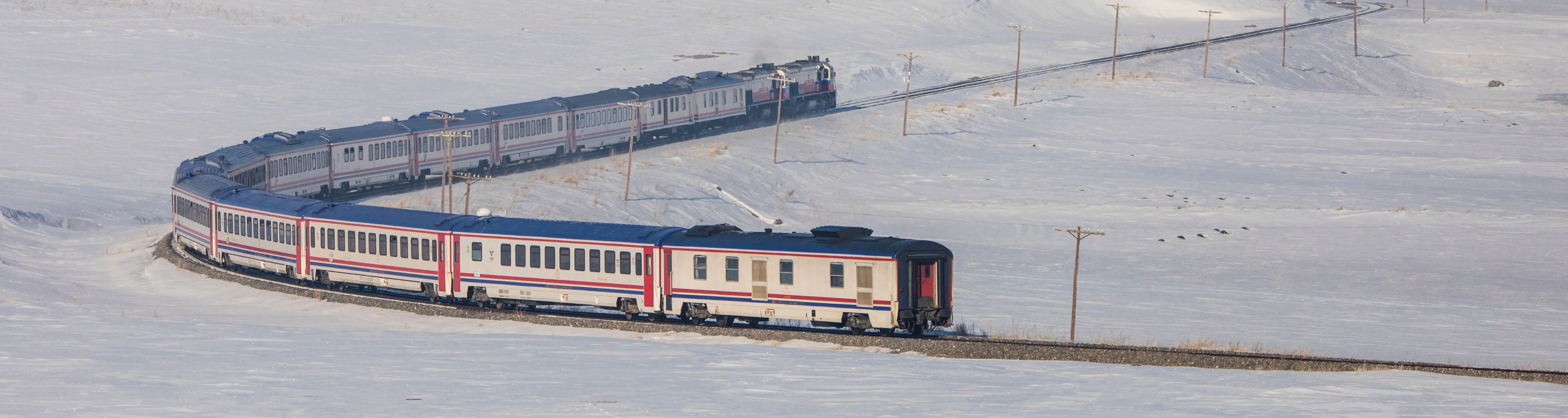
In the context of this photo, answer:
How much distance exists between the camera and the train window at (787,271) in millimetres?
32781

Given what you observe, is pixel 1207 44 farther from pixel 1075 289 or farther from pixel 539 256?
pixel 539 256

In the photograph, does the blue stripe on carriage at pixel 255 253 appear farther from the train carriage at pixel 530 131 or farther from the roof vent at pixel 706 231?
the train carriage at pixel 530 131

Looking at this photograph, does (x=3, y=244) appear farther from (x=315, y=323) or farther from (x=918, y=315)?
(x=918, y=315)

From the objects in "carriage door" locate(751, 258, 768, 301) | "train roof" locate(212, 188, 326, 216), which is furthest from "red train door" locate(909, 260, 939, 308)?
"train roof" locate(212, 188, 326, 216)

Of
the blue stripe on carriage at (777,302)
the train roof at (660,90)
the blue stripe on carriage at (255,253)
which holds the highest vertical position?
the train roof at (660,90)

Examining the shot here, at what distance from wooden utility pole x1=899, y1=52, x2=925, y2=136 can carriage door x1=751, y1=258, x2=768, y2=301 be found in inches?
1486

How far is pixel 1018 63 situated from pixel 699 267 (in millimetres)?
59776

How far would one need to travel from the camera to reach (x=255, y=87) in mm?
86500

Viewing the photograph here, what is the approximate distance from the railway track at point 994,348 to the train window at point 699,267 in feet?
3.39

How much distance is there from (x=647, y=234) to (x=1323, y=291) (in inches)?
994

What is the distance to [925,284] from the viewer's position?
1273 inches

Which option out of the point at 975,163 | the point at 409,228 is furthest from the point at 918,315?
the point at 975,163

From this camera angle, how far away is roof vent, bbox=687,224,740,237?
113 ft

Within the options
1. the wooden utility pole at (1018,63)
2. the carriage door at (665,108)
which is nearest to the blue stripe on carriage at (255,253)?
the carriage door at (665,108)
